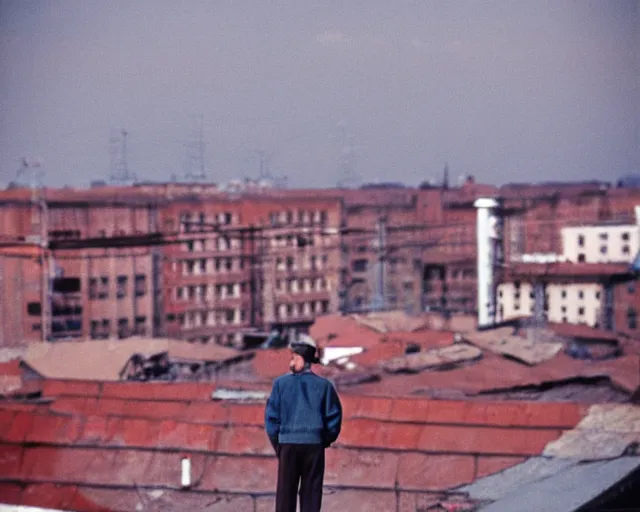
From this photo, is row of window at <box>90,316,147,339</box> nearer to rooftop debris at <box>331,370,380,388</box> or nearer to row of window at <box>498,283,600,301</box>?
row of window at <box>498,283,600,301</box>

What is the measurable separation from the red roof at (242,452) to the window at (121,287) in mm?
11926

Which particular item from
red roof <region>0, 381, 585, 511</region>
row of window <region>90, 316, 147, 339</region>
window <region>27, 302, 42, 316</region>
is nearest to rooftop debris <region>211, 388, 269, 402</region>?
red roof <region>0, 381, 585, 511</region>

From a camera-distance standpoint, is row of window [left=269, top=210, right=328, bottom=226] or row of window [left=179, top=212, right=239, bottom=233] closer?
row of window [left=179, top=212, right=239, bottom=233]

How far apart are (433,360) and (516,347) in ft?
2.64

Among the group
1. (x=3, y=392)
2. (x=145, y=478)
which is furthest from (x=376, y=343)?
(x=145, y=478)

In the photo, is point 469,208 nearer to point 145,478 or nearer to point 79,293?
point 79,293

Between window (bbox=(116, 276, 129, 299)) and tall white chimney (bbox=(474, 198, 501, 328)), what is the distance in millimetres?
4923

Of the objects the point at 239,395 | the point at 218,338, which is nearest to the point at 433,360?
the point at 239,395

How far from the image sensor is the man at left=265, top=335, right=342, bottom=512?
256 cm

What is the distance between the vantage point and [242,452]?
4543 millimetres

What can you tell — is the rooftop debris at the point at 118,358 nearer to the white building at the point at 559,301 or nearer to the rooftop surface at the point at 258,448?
the rooftop surface at the point at 258,448

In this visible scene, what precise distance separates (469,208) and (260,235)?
2.99 m

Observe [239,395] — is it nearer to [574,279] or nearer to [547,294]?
[547,294]

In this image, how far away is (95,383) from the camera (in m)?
6.40
